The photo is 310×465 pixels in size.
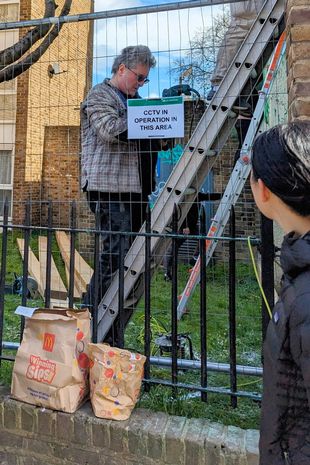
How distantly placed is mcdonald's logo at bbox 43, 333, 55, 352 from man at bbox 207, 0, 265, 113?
74.4 inches

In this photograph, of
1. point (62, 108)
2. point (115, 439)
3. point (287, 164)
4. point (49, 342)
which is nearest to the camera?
point (287, 164)

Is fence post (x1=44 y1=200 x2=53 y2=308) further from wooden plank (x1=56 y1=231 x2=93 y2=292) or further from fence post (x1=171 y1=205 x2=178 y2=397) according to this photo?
wooden plank (x1=56 y1=231 x2=93 y2=292)

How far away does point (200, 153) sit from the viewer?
8.99ft

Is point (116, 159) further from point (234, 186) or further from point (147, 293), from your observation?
point (147, 293)

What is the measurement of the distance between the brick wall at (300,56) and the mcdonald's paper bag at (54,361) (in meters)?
1.53

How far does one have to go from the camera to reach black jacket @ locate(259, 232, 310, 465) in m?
1.05

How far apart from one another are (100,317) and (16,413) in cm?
82

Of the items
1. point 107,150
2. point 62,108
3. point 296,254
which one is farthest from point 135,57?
point 296,254

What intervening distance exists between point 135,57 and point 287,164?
2.33 m

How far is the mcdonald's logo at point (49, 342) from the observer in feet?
7.63

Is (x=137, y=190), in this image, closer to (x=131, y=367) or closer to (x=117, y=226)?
(x=117, y=226)

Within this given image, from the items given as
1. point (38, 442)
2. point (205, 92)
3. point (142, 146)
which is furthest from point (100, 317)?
point (205, 92)

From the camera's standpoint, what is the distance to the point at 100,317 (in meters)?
3.01

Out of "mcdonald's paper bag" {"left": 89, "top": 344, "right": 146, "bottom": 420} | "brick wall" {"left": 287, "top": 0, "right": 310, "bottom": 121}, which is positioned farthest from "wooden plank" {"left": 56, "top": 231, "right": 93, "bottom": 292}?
"brick wall" {"left": 287, "top": 0, "right": 310, "bottom": 121}
